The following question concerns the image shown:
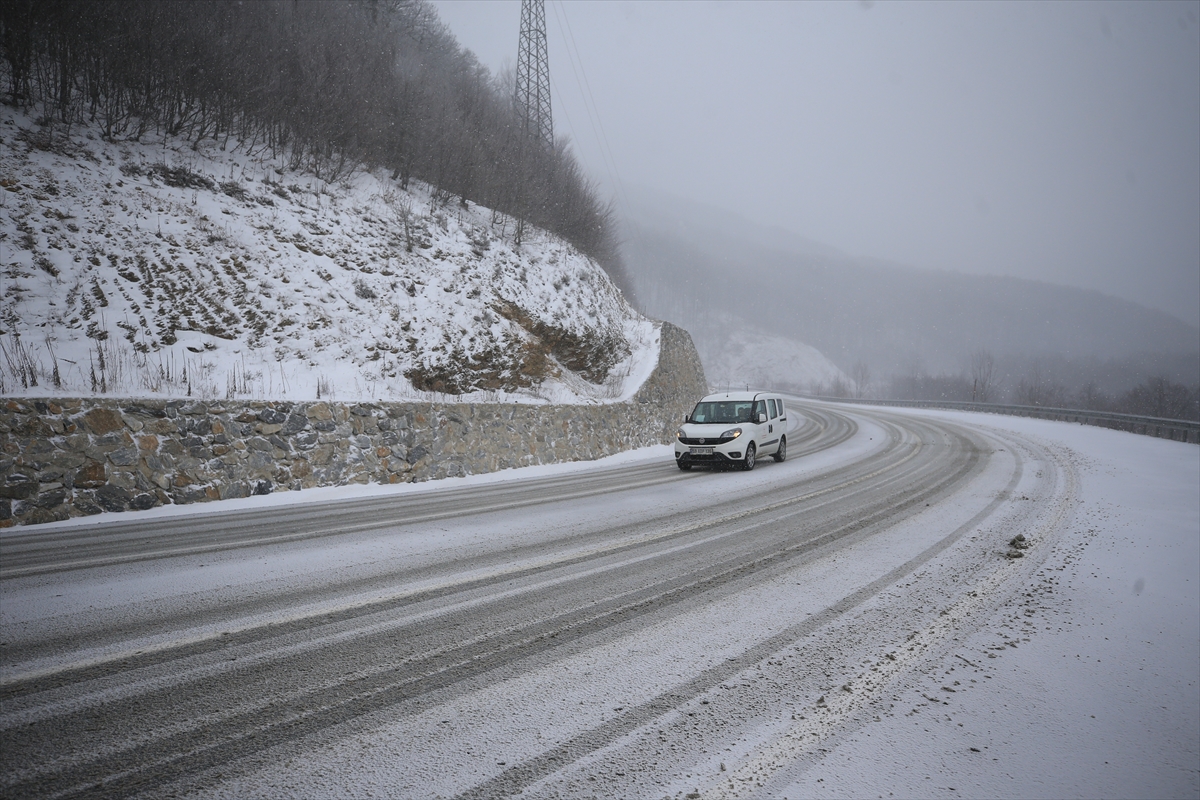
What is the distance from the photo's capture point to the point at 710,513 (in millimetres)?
7867

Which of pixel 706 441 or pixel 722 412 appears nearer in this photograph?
pixel 706 441

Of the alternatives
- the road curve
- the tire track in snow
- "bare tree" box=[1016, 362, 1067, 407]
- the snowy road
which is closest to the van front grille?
the road curve

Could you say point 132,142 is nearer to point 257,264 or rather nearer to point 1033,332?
point 257,264

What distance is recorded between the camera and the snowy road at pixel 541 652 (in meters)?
2.37

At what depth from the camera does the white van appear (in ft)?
43.1

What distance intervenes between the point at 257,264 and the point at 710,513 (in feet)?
40.4

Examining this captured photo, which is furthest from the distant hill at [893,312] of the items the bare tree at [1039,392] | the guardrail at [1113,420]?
the guardrail at [1113,420]

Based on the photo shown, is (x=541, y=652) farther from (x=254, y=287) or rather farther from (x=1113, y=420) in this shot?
(x=1113, y=420)

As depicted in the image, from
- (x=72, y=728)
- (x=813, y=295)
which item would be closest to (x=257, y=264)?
(x=72, y=728)

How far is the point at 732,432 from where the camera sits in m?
13.2

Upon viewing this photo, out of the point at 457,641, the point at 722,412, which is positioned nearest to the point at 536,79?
the point at 722,412

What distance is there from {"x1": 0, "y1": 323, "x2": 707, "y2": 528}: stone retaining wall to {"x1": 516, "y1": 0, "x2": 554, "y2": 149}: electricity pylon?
59.8ft

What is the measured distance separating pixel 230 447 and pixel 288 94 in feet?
44.0

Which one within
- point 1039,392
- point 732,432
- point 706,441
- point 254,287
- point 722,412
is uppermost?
point 254,287
